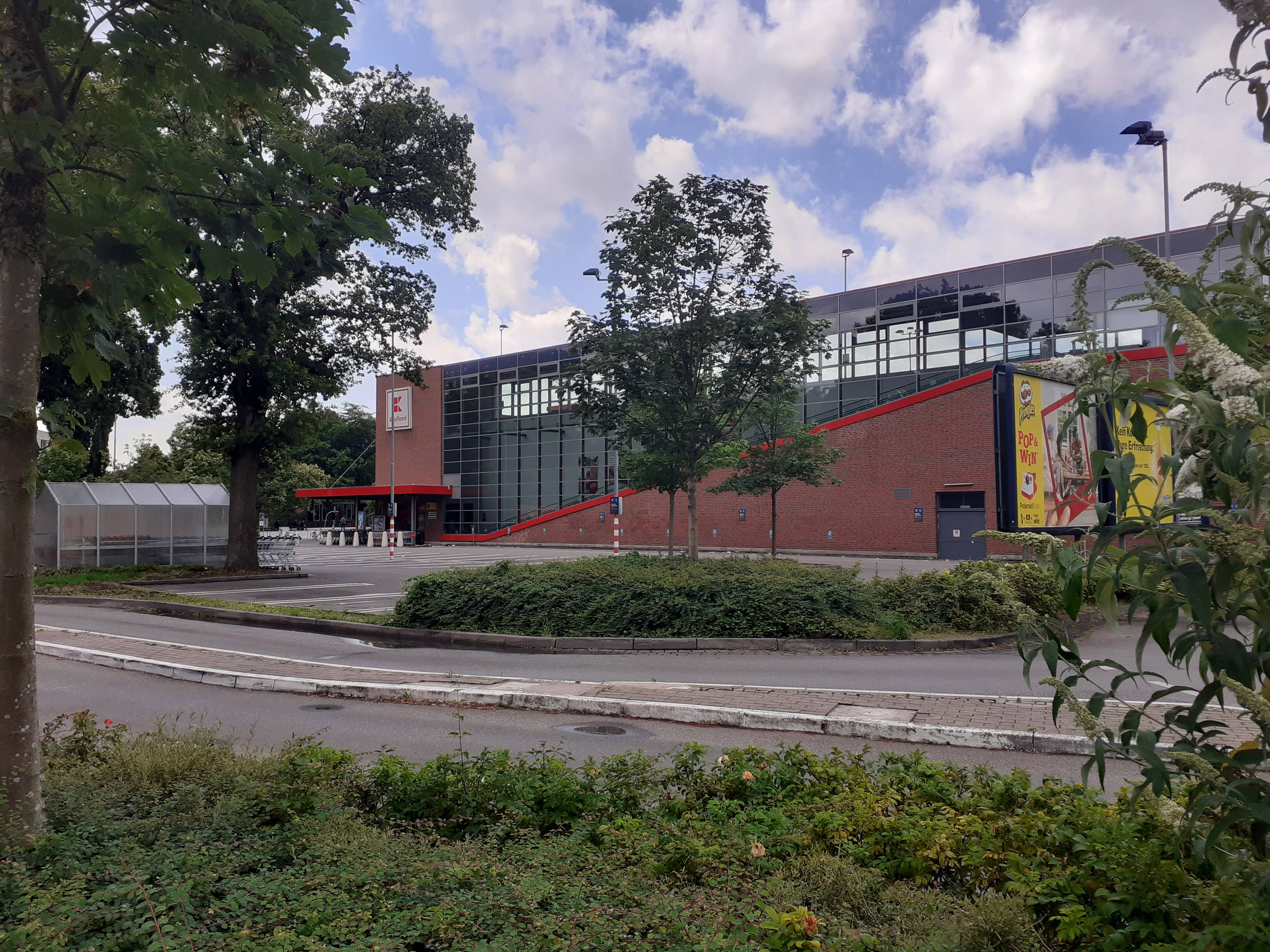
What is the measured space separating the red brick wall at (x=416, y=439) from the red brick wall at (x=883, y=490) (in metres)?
24.8

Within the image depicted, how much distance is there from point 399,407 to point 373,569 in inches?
1275

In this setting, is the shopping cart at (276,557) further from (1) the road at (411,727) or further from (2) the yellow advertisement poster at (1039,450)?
(2) the yellow advertisement poster at (1039,450)

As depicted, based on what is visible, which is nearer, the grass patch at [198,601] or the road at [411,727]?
the road at [411,727]

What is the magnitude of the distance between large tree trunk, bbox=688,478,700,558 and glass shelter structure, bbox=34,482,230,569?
1827 centimetres

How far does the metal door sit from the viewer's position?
32.6 meters

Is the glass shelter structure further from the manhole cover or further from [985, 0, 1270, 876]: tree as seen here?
[985, 0, 1270, 876]: tree

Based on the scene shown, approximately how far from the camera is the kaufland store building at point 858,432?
111 ft

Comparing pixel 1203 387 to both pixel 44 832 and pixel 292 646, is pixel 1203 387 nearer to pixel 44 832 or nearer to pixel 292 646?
pixel 44 832

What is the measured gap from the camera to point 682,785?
4.90m

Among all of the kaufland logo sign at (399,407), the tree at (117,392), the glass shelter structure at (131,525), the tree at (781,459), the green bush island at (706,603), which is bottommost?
the green bush island at (706,603)

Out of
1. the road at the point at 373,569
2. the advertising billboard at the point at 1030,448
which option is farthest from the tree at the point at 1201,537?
the advertising billboard at the point at 1030,448

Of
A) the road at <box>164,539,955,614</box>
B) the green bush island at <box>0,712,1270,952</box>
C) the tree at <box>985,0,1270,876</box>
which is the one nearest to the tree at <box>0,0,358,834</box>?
the green bush island at <box>0,712,1270,952</box>

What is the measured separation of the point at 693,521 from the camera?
17.8 meters

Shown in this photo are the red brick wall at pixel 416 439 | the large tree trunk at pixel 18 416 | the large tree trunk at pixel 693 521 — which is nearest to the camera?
the large tree trunk at pixel 18 416
